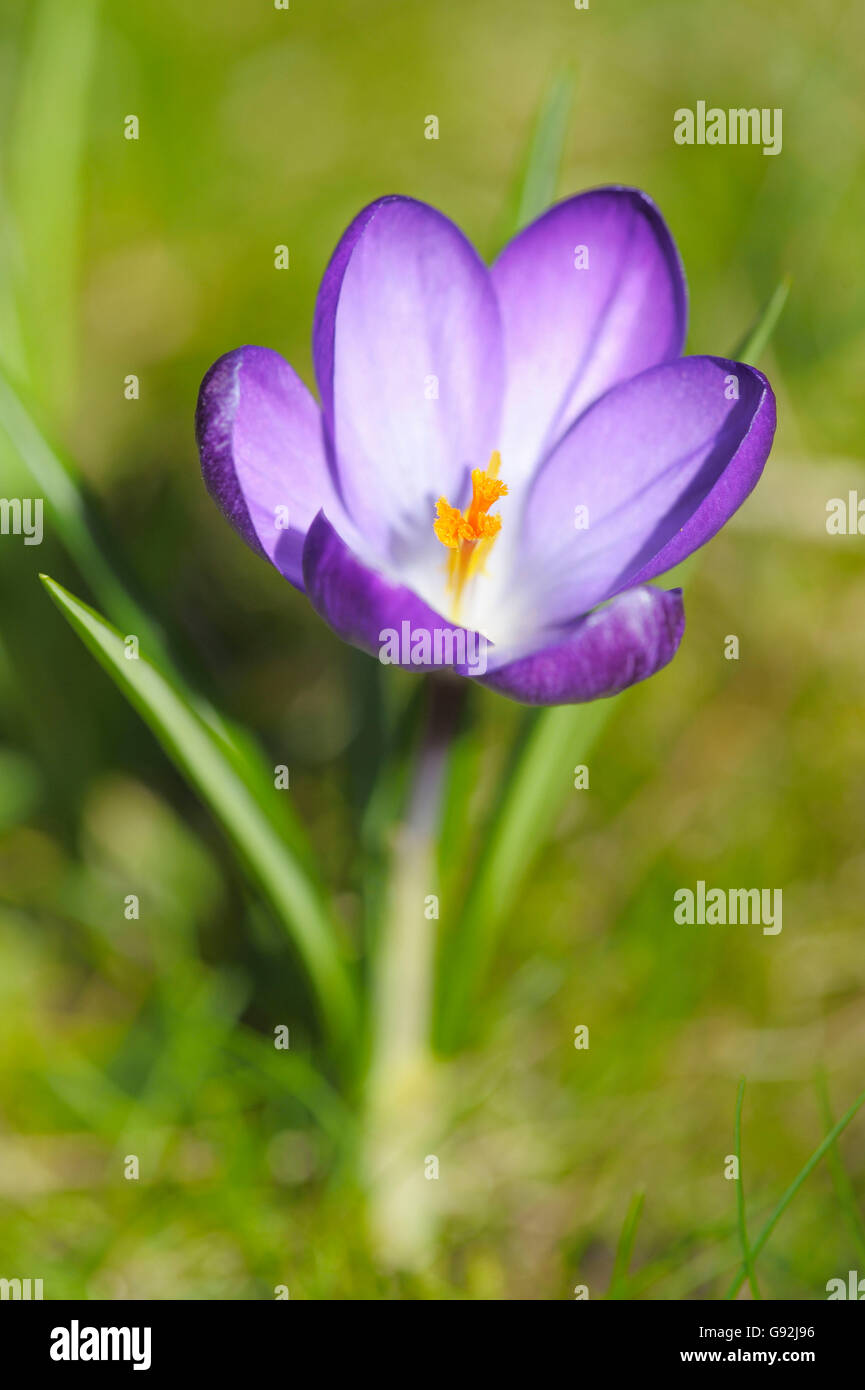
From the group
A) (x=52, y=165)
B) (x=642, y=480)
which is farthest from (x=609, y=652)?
(x=52, y=165)

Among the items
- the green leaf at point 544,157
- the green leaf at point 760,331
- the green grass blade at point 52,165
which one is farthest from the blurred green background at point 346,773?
Result: the green leaf at point 544,157

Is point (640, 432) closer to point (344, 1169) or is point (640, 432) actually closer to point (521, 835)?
point (521, 835)

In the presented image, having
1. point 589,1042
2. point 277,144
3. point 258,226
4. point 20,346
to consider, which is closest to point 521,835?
point 589,1042

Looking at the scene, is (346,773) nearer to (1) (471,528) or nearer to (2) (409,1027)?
(2) (409,1027)

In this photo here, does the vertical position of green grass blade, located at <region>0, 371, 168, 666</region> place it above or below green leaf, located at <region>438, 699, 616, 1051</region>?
above

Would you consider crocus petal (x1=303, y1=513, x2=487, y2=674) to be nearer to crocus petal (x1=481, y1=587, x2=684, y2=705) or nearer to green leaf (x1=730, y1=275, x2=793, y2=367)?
crocus petal (x1=481, y1=587, x2=684, y2=705)

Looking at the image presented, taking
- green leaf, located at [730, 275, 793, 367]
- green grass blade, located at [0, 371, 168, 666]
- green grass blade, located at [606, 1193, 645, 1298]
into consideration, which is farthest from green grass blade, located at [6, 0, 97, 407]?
green grass blade, located at [606, 1193, 645, 1298]
